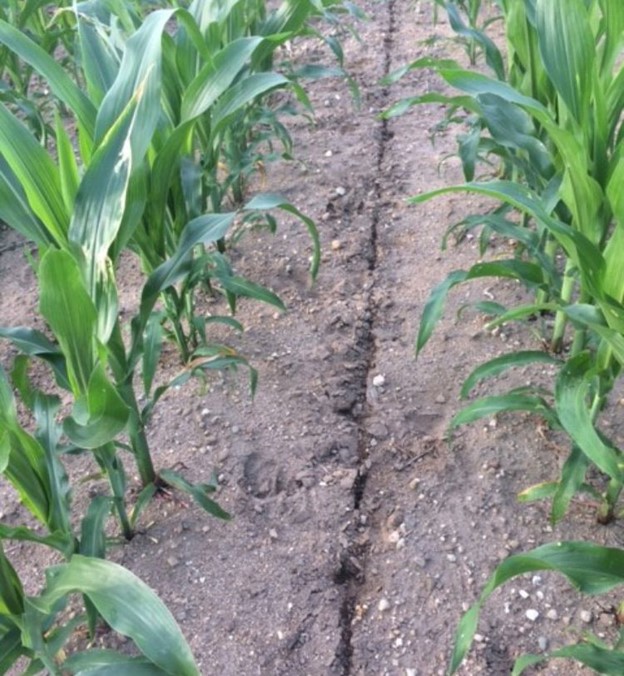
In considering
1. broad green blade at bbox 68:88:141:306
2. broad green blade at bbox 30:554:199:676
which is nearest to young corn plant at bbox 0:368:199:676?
broad green blade at bbox 30:554:199:676

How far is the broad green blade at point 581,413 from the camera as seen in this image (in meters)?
1.30

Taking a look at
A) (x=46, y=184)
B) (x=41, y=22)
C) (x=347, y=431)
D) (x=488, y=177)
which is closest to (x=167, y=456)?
(x=347, y=431)

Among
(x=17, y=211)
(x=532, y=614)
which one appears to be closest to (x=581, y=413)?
(x=532, y=614)

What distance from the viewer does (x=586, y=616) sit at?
1489 mm

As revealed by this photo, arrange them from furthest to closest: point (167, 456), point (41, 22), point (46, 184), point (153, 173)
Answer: point (41, 22), point (167, 456), point (153, 173), point (46, 184)

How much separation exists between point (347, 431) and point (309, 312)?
17.2 inches

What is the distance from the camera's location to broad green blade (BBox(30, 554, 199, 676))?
1029mm

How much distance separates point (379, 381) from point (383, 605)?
2.01 feet

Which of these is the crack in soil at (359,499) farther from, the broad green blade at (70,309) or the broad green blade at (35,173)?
the broad green blade at (35,173)

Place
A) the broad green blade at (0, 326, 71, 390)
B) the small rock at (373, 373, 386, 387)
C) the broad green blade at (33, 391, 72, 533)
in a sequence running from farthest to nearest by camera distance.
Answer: the small rock at (373, 373, 386, 387) < the broad green blade at (0, 326, 71, 390) < the broad green blade at (33, 391, 72, 533)

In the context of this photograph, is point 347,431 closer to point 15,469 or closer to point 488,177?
point 15,469

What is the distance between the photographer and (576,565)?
123 centimetres

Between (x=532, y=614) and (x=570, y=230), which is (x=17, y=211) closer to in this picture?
(x=570, y=230)

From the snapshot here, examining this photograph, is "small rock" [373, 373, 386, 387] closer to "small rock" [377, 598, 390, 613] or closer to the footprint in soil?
the footprint in soil
